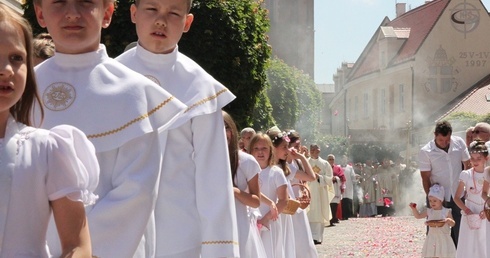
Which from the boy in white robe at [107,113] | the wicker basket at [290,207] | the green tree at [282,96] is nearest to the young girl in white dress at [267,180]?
the wicker basket at [290,207]

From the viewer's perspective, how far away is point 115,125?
4.83 metres

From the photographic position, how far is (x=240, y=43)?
20688 millimetres

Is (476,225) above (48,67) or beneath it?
beneath

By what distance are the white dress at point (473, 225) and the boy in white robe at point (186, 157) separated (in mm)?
8795

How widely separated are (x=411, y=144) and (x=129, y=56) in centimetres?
6565

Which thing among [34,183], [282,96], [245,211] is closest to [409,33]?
[282,96]

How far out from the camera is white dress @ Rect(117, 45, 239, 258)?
577cm

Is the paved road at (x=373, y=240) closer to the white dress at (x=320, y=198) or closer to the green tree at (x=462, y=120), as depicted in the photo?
the white dress at (x=320, y=198)

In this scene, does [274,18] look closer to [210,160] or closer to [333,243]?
[333,243]

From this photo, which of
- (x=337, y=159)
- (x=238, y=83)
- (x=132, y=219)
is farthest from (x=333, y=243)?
(x=337, y=159)

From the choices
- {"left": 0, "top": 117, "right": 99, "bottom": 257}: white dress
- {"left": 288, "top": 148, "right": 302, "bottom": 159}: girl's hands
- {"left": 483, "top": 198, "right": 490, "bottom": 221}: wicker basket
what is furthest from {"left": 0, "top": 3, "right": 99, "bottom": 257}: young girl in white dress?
{"left": 288, "top": 148, "right": 302, "bottom": 159}: girl's hands

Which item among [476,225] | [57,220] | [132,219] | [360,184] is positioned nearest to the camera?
[57,220]

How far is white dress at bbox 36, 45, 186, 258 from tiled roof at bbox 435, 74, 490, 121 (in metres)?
63.3

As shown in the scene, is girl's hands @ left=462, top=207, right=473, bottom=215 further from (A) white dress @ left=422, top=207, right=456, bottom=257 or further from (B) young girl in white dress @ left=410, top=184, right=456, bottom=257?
(A) white dress @ left=422, top=207, right=456, bottom=257
